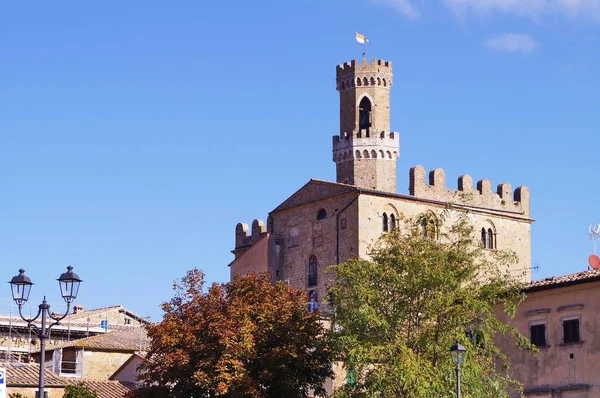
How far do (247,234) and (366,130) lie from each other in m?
10.8

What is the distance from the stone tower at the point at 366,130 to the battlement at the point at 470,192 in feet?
18.6

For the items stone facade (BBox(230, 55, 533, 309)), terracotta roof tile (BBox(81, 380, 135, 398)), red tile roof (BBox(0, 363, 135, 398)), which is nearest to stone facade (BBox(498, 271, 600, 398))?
terracotta roof tile (BBox(81, 380, 135, 398))

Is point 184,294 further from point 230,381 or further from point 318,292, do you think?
point 318,292

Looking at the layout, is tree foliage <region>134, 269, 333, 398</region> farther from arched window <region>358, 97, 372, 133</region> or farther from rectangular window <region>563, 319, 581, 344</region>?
arched window <region>358, 97, 372, 133</region>

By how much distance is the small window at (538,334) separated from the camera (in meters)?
42.5

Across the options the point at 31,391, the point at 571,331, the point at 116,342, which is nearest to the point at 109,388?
the point at 31,391

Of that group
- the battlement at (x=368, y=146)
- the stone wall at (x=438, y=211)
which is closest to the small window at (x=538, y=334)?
the stone wall at (x=438, y=211)

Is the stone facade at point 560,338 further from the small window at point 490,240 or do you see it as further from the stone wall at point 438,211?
the small window at point 490,240

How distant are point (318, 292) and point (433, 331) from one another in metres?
36.7

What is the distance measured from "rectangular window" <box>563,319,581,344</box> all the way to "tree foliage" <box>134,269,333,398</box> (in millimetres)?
7917

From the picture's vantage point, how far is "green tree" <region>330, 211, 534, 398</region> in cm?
3609

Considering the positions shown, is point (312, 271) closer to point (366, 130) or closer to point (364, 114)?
point (366, 130)

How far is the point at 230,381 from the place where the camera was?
38938 millimetres

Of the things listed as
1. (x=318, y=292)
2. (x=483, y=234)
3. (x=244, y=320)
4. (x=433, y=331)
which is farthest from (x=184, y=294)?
(x=483, y=234)
